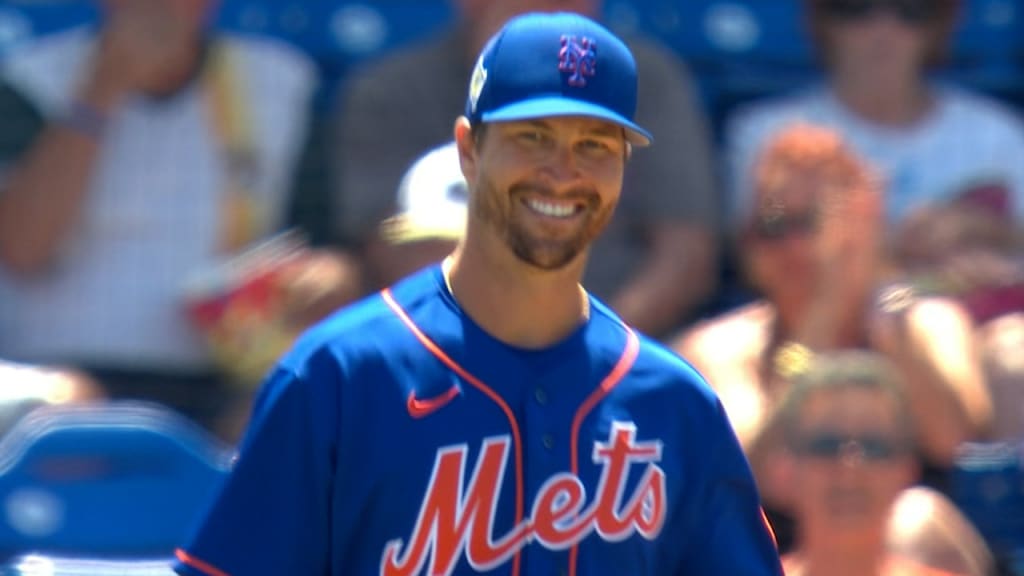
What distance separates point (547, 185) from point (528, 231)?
0.05 metres

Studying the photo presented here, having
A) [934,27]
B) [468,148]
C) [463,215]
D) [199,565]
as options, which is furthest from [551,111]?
[934,27]

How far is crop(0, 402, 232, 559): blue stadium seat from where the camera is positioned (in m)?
3.37

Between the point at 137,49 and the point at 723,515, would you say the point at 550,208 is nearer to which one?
the point at 723,515

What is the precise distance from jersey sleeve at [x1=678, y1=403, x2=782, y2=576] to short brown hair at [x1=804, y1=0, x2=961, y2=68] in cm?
241

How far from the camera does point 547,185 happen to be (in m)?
2.09

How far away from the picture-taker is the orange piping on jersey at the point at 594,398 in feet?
6.91

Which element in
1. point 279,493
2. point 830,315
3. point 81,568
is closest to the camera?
point 279,493

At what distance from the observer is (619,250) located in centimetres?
414

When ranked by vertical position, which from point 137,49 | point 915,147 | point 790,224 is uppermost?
point 137,49

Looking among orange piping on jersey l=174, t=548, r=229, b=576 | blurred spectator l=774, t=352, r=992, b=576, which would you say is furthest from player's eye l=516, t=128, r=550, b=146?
blurred spectator l=774, t=352, r=992, b=576

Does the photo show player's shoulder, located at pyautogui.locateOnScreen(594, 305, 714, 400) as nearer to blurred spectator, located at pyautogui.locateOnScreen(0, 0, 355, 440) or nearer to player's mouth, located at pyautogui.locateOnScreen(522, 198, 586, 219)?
player's mouth, located at pyautogui.locateOnScreen(522, 198, 586, 219)

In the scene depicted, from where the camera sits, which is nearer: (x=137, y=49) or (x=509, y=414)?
(x=509, y=414)

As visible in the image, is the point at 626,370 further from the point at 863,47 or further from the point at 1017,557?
the point at 863,47

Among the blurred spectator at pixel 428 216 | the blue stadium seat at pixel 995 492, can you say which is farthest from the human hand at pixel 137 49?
the blue stadium seat at pixel 995 492
